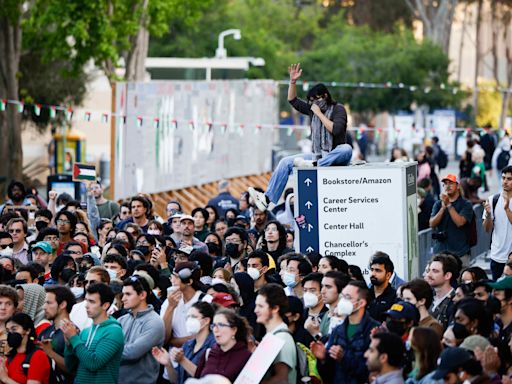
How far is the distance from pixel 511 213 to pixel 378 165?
5.76 feet

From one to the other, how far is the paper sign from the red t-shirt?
1.71 meters

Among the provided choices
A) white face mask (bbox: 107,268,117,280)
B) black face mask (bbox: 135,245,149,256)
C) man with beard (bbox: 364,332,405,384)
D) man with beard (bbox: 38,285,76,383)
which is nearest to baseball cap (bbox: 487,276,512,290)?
man with beard (bbox: 364,332,405,384)

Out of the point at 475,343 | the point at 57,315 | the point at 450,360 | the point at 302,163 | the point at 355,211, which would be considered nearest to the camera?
the point at 450,360

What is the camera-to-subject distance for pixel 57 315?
38.1 feet

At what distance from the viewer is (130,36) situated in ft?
122

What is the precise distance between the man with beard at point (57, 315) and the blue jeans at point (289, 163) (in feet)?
13.1

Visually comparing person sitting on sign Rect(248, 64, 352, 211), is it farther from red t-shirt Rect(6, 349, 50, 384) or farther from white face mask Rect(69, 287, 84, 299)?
red t-shirt Rect(6, 349, 50, 384)

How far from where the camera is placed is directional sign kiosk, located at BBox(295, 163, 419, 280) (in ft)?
48.1

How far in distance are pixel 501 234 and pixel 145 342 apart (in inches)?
232

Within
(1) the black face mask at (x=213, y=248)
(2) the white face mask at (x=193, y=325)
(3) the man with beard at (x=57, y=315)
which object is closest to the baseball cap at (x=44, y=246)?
(1) the black face mask at (x=213, y=248)

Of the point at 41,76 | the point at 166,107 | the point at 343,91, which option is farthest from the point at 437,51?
the point at 166,107

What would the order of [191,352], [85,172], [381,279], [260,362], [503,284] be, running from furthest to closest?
[85,172] < [381,279] < [503,284] < [191,352] < [260,362]

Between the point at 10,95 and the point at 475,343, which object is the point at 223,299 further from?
the point at 10,95

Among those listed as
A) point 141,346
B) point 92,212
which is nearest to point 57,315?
point 141,346
